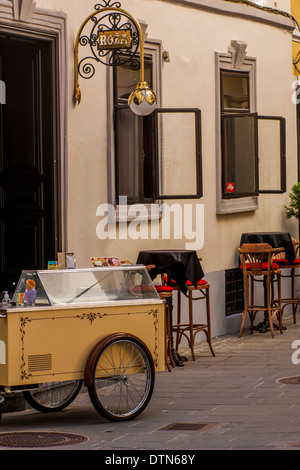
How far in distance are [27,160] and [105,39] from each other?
1.52 meters

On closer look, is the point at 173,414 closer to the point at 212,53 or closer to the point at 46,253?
the point at 46,253

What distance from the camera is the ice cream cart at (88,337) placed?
802 cm

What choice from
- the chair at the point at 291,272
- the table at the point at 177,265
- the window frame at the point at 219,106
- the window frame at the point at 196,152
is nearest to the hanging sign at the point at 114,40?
the window frame at the point at 196,152

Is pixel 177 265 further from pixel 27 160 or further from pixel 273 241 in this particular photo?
pixel 273 241

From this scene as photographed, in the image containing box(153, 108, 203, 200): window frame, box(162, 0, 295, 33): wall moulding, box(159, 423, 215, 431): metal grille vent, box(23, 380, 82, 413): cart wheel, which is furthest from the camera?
box(162, 0, 295, 33): wall moulding

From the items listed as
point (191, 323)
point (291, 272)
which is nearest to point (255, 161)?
point (291, 272)

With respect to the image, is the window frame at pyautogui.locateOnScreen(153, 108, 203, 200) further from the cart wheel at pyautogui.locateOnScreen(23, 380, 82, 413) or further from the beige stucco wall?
the cart wheel at pyautogui.locateOnScreen(23, 380, 82, 413)

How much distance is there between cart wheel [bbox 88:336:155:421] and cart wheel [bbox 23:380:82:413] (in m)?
0.57

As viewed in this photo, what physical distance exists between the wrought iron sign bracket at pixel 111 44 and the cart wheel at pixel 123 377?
128 inches

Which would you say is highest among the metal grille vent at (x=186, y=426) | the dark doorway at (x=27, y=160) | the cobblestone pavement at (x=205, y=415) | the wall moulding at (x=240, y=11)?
the wall moulding at (x=240, y=11)

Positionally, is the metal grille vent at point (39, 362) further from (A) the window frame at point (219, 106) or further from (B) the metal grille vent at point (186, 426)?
(A) the window frame at point (219, 106)

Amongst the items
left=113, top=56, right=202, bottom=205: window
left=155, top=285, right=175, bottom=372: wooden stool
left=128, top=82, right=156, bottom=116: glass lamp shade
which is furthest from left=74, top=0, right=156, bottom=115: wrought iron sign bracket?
left=155, top=285, right=175, bottom=372: wooden stool

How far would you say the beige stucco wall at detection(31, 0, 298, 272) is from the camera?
1135cm

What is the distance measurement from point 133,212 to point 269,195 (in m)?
4.30
